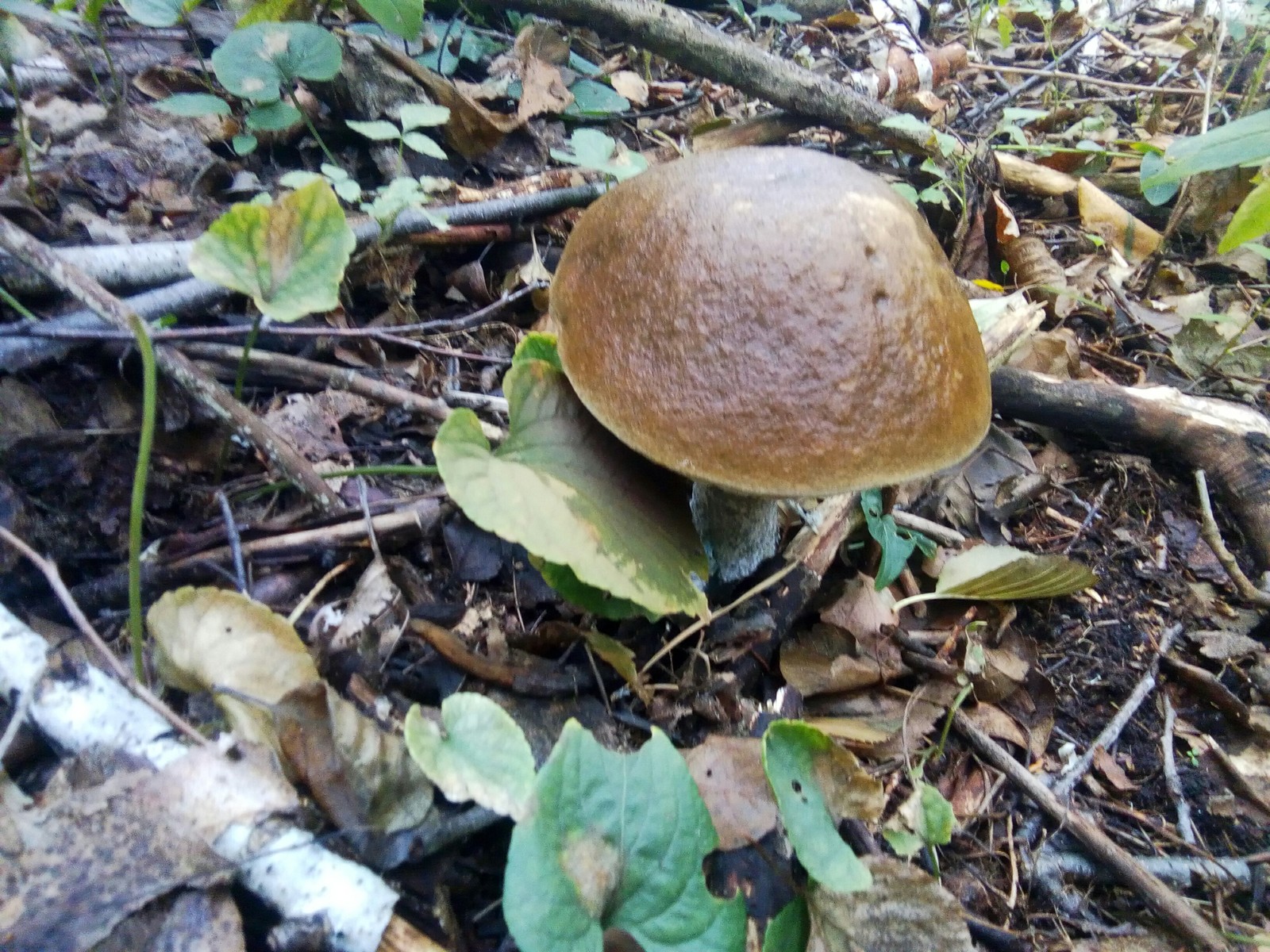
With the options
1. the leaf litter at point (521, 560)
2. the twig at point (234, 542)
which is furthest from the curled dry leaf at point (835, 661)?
A: the twig at point (234, 542)

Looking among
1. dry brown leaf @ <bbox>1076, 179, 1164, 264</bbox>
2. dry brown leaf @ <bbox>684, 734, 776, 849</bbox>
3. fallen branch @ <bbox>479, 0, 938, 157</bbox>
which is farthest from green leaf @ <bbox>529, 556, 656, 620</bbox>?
dry brown leaf @ <bbox>1076, 179, 1164, 264</bbox>

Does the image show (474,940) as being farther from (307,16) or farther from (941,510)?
(307,16)

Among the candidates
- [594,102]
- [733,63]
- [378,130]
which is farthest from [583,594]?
[733,63]

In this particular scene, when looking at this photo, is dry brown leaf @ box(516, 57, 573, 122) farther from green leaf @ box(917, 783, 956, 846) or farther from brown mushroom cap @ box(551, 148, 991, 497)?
green leaf @ box(917, 783, 956, 846)

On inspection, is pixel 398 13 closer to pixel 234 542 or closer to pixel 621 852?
pixel 234 542

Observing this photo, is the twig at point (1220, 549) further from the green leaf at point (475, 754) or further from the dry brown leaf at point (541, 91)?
the dry brown leaf at point (541, 91)

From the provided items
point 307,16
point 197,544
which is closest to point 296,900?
point 197,544
